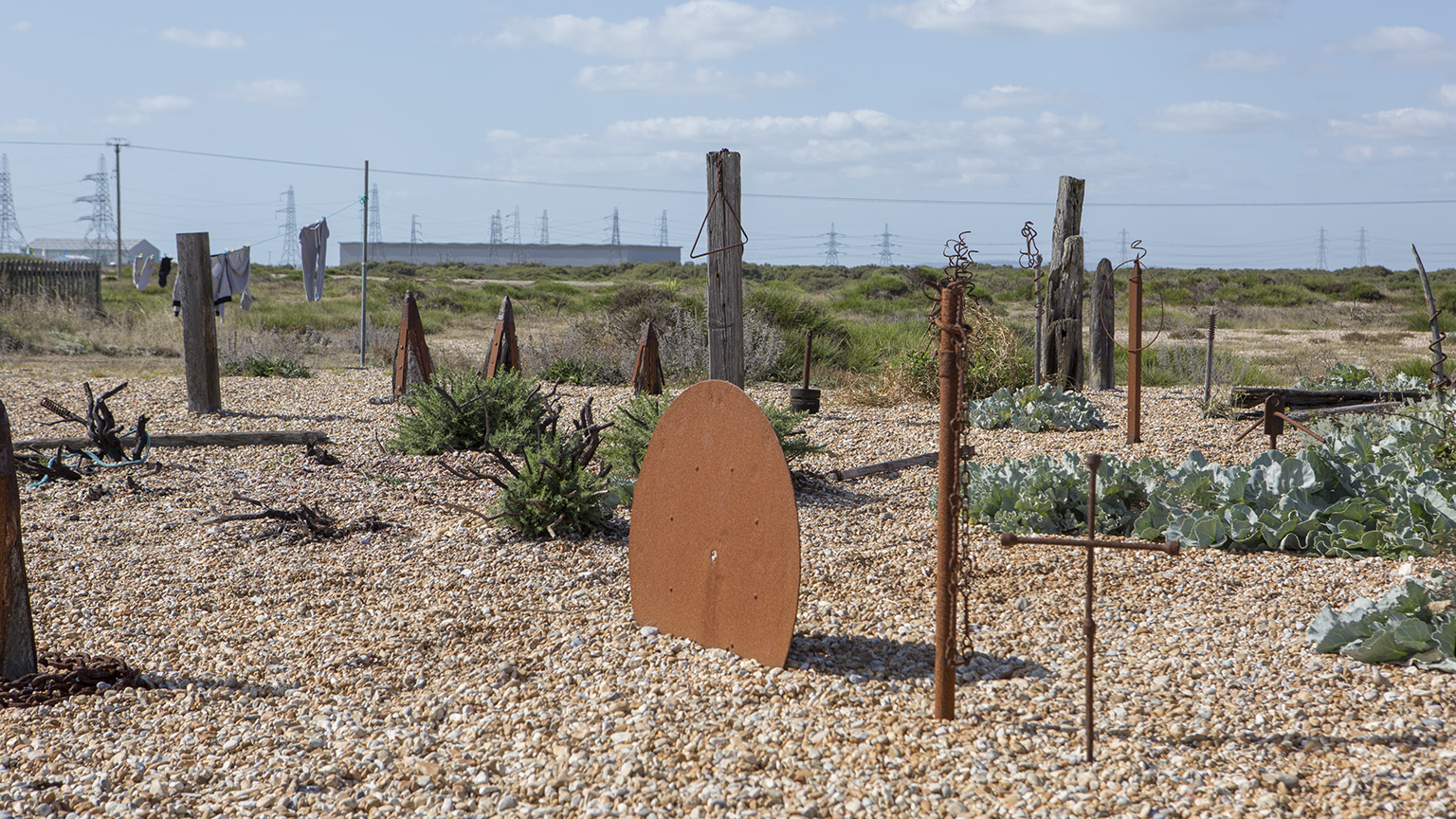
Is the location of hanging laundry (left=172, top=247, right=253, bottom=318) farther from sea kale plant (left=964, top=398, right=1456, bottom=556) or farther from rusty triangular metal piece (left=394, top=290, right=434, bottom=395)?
sea kale plant (left=964, top=398, right=1456, bottom=556)

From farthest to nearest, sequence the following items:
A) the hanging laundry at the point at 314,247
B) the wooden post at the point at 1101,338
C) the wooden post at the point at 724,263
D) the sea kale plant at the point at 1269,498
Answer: the hanging laundry at the point at 314,247 → the wooden post at the point at 1101,338 → the wooden post at the point at 724,263 → the sea kale plant at the point at 1269,498

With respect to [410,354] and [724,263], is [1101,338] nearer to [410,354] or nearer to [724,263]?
[724,263]

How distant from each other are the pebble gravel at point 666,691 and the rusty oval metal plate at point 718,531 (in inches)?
4.6

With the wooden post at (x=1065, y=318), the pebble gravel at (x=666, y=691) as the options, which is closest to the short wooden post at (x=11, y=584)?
the pebble gravel at (x=666, y=691)

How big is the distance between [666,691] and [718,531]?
1.67 ft

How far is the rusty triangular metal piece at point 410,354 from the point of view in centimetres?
927

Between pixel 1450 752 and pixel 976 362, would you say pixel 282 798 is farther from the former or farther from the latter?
pixel 976 362

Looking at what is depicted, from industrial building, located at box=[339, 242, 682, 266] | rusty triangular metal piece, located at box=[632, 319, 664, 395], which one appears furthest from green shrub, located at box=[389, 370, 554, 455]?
industrial building, located at box=[339, 242, 682, 266]

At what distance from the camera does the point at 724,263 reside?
5074mm

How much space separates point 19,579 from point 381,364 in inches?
456

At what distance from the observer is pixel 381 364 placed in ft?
46.3

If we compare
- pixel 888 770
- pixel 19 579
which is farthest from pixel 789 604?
pixel 19 579

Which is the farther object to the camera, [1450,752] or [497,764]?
[497,764]

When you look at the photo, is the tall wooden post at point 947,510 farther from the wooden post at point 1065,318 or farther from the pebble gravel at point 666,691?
the wooden post at point 1065,318
